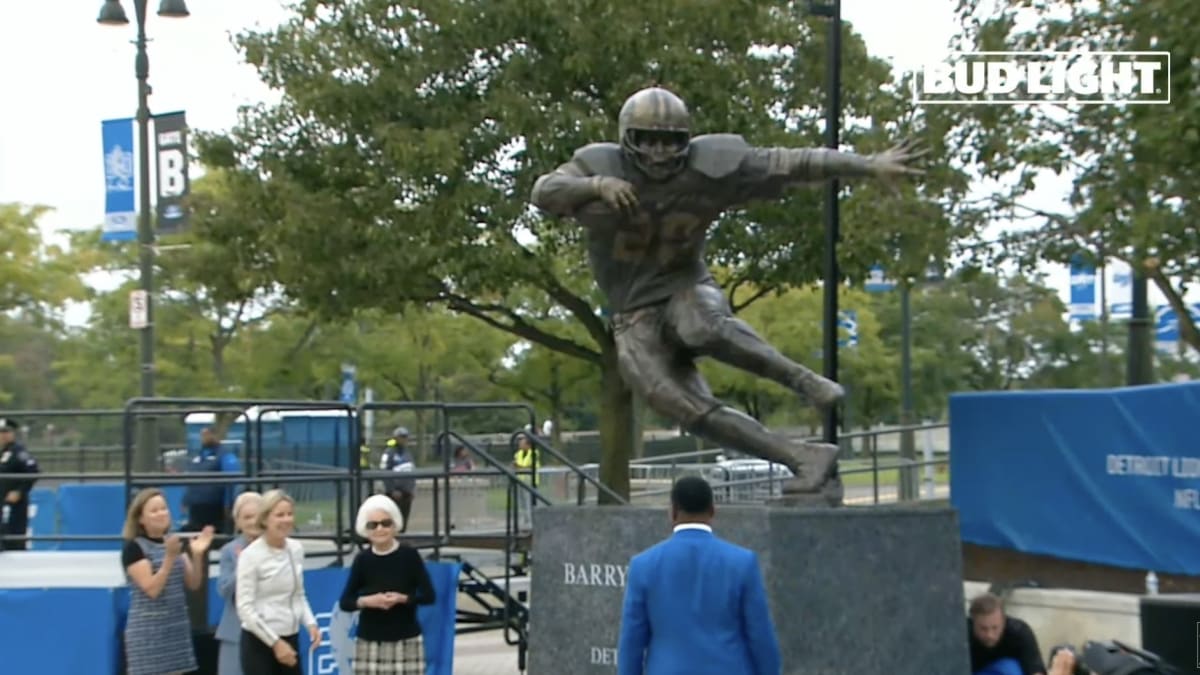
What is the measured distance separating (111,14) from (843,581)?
628 inches

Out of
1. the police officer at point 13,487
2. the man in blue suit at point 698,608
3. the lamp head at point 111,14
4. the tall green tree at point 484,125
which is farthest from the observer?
the lamp head at point 111,14

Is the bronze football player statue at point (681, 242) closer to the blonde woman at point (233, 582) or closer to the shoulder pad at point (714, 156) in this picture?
the shoulder pad at point (714, 156)

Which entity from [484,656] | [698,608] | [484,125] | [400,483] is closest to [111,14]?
[484,125]

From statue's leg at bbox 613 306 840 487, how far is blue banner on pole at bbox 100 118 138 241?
14410mm

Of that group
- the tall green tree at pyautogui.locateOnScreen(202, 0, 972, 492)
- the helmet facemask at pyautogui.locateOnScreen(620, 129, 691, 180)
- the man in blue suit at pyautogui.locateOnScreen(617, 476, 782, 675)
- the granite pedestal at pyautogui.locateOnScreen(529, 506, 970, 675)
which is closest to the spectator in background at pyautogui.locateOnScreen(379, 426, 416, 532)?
the tall green tree at pyautogui.locateOnScreen(202, 0, 972, 492)

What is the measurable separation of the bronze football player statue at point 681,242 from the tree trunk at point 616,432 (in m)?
11.3

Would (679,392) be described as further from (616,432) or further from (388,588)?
(616,432)

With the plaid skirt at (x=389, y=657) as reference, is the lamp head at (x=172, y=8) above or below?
above

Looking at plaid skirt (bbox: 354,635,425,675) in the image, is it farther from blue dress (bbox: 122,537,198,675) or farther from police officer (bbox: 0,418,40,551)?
police officer (bbox: 0,418,40,551)

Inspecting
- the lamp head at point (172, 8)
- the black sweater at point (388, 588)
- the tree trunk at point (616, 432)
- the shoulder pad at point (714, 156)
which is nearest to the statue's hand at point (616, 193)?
the shoulder pad at point (714, 156)

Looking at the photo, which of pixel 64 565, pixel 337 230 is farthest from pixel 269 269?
pixel 64 565

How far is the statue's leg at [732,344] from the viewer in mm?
8930

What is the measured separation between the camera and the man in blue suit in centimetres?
575

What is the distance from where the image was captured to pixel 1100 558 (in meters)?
14.0
